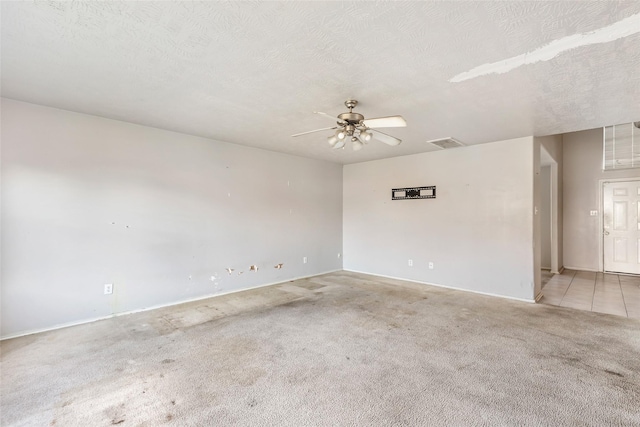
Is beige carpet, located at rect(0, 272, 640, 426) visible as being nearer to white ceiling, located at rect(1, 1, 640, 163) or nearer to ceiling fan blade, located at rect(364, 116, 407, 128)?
ceiling fan blade, located at rect(364, 116, 407, 128)

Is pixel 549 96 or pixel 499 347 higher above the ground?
pixel 549 96

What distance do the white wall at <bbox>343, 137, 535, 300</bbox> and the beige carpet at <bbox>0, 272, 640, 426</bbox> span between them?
0.97 metres

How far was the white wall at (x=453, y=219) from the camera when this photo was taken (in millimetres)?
4559

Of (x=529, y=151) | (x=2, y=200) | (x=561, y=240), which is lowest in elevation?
(x=561, y=240)

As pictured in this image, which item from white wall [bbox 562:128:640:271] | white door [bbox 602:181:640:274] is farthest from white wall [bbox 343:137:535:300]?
white door [bbox 602:181:640:274]

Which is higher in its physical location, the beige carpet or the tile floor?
the tile floor

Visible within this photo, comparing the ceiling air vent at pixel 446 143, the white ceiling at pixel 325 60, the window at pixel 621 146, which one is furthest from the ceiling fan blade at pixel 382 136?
the window at pixel 621 146

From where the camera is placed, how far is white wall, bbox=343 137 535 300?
456 centimetres

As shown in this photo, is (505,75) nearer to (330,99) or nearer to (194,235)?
(330,99)

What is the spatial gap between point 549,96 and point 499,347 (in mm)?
2473

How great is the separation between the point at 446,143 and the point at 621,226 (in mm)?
4785

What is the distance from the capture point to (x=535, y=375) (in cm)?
236

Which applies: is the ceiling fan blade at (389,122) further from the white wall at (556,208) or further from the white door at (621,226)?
the white door at (621,226)

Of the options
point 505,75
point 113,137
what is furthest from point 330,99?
point 113,137
